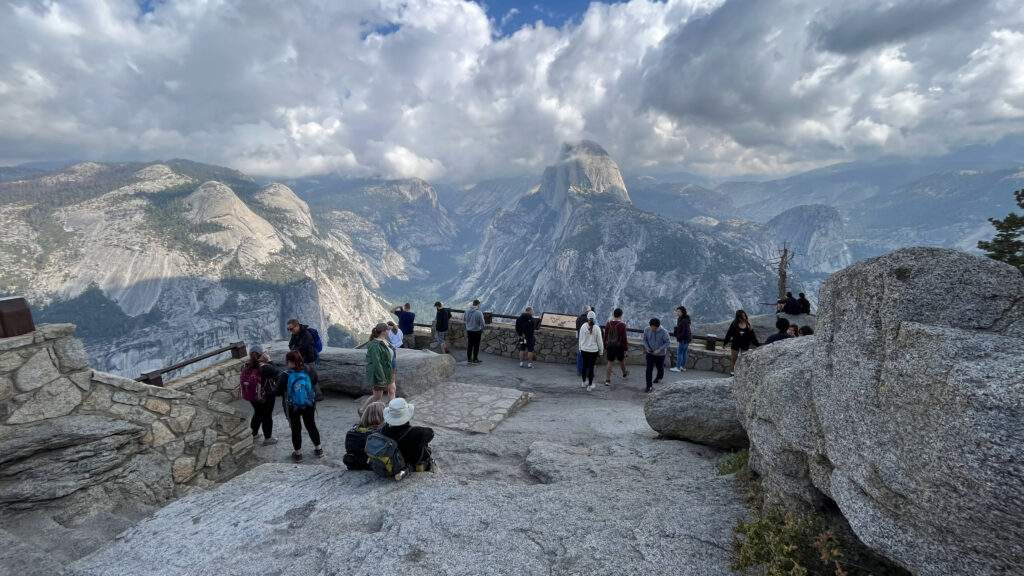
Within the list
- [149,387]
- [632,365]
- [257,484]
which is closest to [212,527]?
[257,484]

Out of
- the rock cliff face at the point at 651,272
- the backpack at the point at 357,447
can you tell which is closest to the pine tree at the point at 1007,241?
the backpack at the point at 357,447

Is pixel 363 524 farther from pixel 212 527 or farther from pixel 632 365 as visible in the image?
pixel 632 365

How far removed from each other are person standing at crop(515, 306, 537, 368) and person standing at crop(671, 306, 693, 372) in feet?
13.7

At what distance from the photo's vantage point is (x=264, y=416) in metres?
7.62

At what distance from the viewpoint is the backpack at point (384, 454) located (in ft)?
A: 15.3

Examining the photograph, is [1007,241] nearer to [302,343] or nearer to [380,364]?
[380,364]

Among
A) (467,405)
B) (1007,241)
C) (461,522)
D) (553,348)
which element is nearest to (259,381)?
(467,405)

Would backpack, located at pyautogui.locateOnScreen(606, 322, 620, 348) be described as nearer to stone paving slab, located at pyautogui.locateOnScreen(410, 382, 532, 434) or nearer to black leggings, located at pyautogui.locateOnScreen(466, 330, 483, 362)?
stone paving slab, located at pyautogui.locateOnScreen(410, 382, 532, 434)

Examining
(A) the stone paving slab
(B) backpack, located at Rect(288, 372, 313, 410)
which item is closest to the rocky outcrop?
(A) the stone paving slab

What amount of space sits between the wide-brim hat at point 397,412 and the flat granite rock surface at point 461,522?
2.28ft

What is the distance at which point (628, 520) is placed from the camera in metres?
3.77

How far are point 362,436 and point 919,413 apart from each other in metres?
4.95

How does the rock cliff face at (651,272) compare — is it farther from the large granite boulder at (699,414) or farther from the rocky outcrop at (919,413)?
the rocky outcrop at (919,413)

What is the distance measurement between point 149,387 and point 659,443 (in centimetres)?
747
